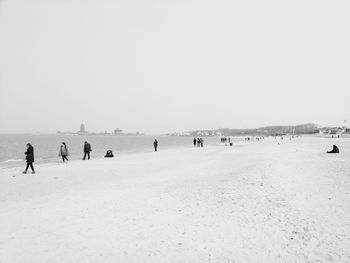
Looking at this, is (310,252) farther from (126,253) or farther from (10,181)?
(10,181)

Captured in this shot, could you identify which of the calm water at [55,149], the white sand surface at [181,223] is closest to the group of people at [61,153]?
the calm water at [55,149]

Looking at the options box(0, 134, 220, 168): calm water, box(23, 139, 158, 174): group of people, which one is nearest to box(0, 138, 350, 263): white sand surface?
box(23, 139, 158, 174): group of people

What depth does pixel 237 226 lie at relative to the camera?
21.1 feet

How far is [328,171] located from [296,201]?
7.23 meters

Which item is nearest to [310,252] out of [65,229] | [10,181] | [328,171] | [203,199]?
[203,199]

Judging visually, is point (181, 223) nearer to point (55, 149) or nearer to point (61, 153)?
point (61, 153)

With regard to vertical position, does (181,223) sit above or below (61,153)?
below

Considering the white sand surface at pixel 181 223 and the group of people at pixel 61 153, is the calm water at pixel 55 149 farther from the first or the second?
the white sand surface at pixel 181 223

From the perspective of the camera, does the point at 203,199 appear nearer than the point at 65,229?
No

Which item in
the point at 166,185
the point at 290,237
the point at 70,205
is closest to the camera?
the point at 290,237

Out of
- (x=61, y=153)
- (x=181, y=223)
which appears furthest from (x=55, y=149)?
(x=181, y=223)

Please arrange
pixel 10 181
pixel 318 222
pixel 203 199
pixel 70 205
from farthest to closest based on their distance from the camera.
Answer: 1. pixel 10 181
2. pixel 203 199
3. pixel 70 205
4. pixel 318 222

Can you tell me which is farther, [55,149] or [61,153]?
[55,149]

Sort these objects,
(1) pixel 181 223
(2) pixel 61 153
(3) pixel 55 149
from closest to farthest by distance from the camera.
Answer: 1. (1) pixel 181 223
2. (2) pixel 61 153
3. (3) pixel 55 149
